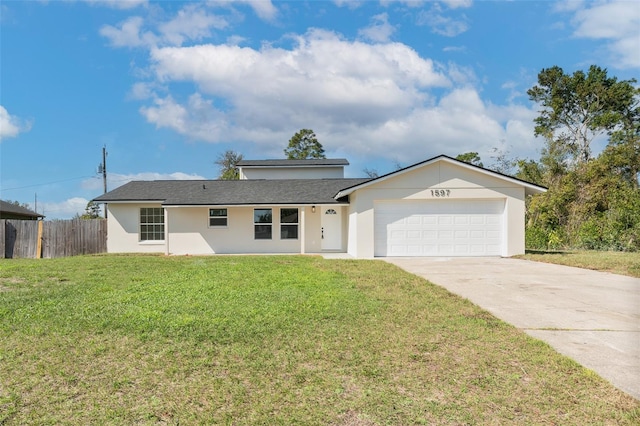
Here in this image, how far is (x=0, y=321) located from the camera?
5.69 m

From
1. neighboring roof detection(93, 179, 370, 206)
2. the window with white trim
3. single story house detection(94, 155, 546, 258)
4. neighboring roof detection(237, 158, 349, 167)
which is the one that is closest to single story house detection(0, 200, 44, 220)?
neighboring roof detection(93, 179, 370, 206)

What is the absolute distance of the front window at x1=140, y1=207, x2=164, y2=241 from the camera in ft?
63.6

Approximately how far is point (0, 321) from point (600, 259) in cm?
1608

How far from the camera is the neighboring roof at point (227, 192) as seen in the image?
18.2 metres

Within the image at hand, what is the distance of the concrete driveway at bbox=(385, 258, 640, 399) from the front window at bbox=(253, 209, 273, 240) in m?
8.22

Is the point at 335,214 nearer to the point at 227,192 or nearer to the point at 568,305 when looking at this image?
the point at 227,192

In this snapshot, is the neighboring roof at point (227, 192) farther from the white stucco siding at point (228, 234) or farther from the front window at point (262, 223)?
the front window at point (262, 223)

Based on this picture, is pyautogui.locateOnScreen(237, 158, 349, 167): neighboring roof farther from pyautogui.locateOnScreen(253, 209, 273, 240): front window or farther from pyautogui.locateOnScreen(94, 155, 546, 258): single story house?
pyautogui.locateOnScreen(253, 209, 273, 240): front window

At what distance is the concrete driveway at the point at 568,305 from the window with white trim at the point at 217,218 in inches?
388

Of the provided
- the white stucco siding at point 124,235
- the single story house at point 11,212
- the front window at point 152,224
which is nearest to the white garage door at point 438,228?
the front window at point 152,224

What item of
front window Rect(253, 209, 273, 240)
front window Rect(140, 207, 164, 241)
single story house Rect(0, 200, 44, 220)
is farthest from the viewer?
single story house Rect(0, 200, 44, 220)

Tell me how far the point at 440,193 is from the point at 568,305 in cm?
Answer: 935

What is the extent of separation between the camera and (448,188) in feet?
52.2

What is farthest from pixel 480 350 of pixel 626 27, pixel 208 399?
pixel 626 27
